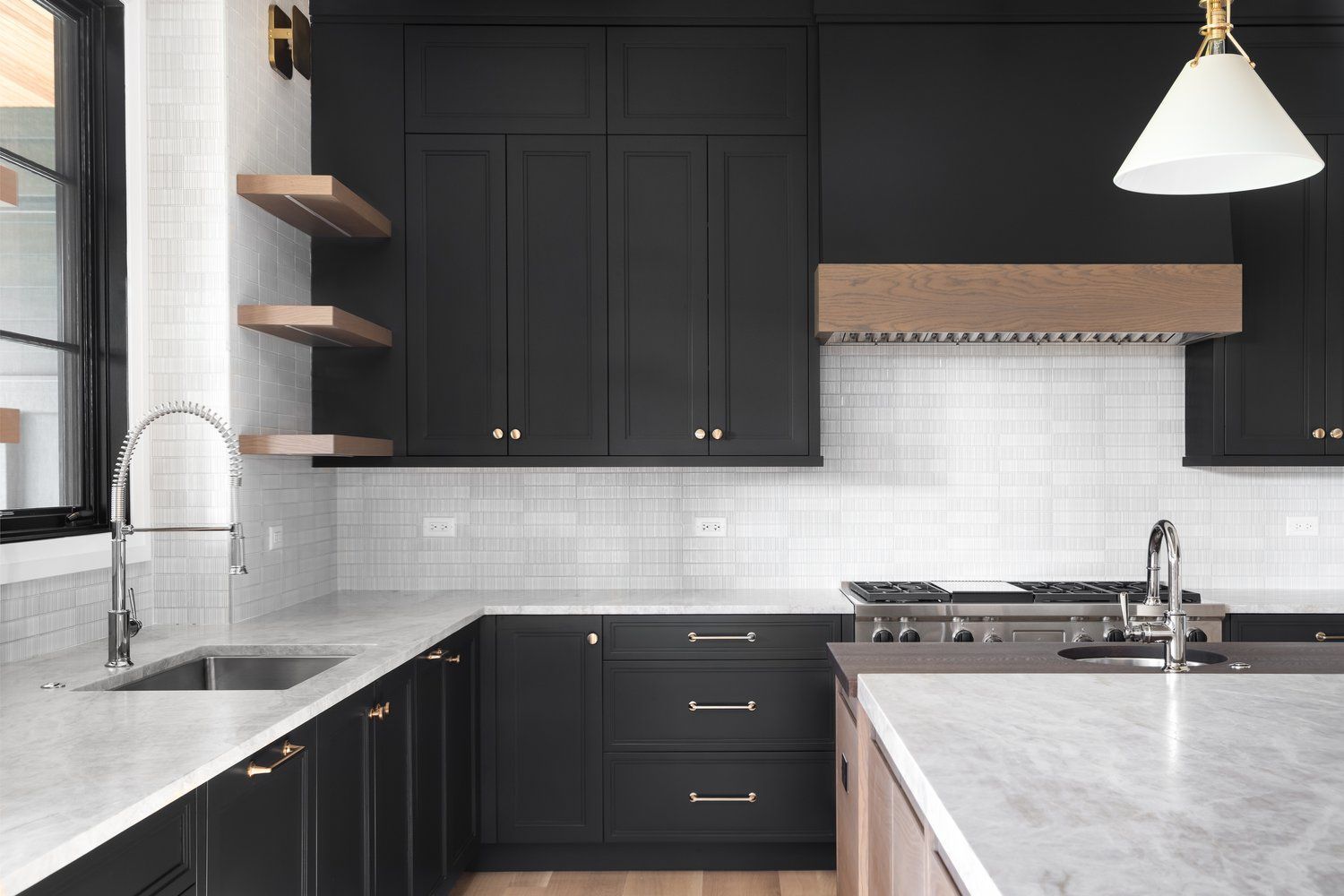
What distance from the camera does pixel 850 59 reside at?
3.31m

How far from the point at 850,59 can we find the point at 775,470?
1.49 m

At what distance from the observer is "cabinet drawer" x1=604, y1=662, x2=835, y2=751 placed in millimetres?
3127

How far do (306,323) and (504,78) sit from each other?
116 centimetres

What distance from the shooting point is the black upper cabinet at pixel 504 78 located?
3.33 meters

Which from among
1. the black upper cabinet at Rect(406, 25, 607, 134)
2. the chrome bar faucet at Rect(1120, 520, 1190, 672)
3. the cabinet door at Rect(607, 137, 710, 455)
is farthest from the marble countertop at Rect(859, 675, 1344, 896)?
the black upper cabinet at Rect(406, 25, 607, 134)

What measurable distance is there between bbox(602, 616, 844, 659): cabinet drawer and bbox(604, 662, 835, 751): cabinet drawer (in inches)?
1.3

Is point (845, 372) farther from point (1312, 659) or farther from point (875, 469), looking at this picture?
point (1312, 659)

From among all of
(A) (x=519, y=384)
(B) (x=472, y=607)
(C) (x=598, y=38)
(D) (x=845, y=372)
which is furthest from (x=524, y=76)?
(B) (x=472, y=607)

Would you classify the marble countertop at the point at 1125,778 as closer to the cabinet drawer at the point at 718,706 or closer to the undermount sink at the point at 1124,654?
the undermount sink at the point at 1124,654

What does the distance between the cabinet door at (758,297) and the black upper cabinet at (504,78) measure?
1.64 ft

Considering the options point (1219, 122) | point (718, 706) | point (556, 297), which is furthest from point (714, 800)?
point (1219, 122)

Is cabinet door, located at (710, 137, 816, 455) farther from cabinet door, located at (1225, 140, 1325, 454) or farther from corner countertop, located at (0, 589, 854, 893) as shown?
cabinet door, located at (1225, 140, 1325, 454)

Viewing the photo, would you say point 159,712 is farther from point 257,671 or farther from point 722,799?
point 722,799

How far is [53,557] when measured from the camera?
2291 millimetres
